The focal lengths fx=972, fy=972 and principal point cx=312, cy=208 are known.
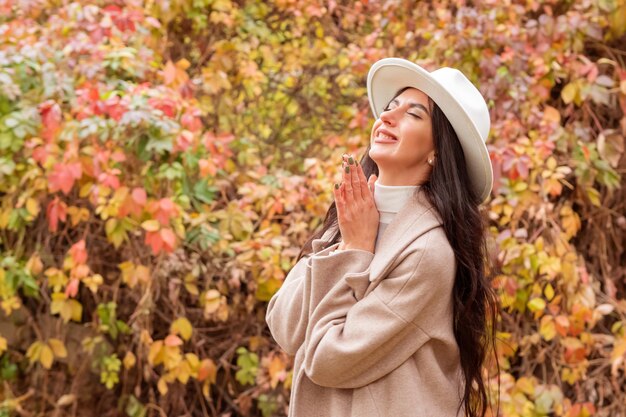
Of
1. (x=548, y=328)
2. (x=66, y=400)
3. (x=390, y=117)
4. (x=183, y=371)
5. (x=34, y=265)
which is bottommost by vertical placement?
(x=66, y=400)

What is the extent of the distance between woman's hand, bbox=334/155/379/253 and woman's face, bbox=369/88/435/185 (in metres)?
0.08

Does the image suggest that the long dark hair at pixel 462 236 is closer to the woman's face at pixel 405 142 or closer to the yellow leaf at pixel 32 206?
the woman's face at pixel 405 142

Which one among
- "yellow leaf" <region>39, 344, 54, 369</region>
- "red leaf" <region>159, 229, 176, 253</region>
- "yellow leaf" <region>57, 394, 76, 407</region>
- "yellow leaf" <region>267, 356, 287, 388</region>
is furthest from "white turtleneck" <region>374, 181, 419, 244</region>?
"yellow leaf" <region>57, 394, 76, 407</region>

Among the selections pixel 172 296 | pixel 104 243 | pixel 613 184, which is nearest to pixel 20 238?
pixel 104 243

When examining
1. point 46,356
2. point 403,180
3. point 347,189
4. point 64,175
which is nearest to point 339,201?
point 347,189

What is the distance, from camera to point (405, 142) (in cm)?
194

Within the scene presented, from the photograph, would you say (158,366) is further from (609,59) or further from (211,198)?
(609,59)

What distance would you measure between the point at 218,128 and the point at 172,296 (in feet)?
2.94

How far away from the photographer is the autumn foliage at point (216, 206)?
344 cm

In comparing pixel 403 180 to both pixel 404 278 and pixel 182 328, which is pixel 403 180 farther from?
pixel 182 328

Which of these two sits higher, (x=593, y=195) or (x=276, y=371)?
(x=593, y=195)

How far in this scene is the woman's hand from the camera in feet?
6.27

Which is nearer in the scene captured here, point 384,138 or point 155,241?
point 384,138

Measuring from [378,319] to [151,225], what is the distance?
1.70m
